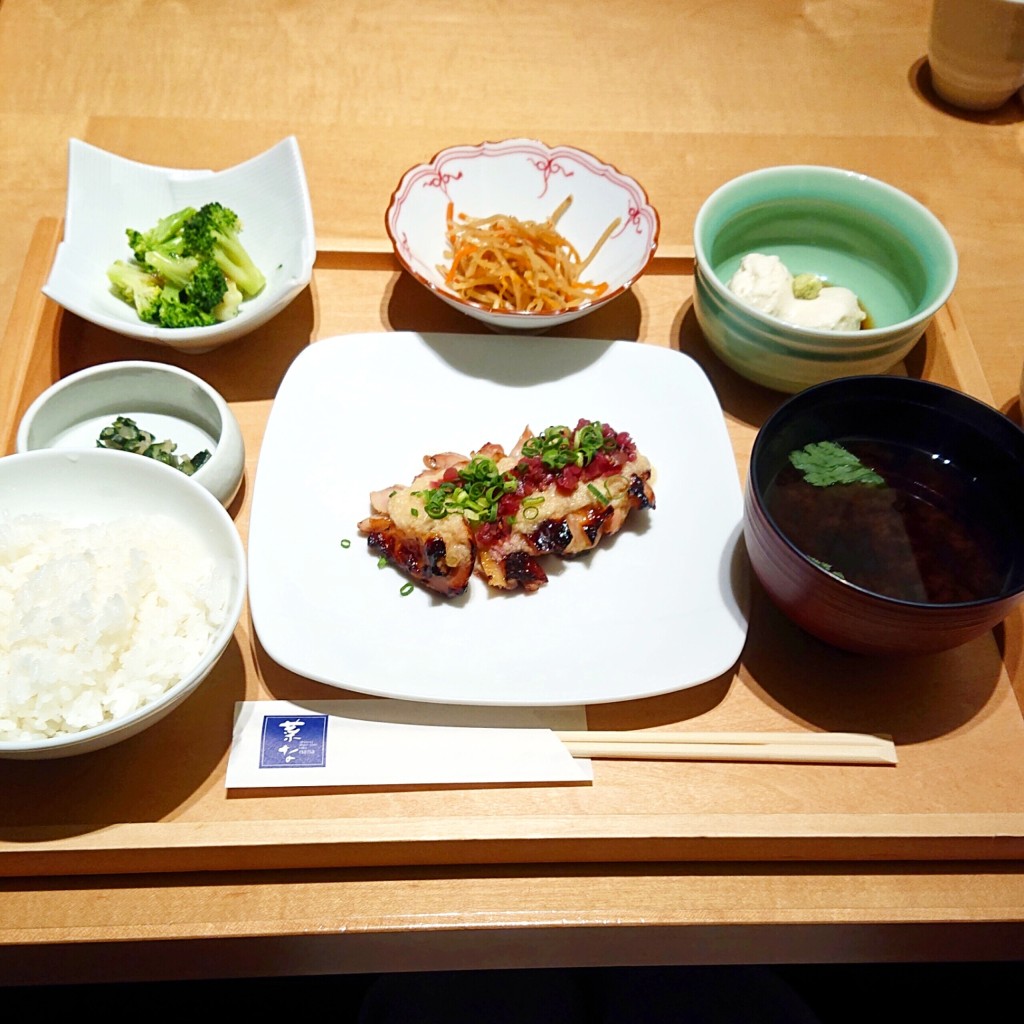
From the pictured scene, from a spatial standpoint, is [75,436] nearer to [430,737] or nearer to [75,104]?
[430,737]

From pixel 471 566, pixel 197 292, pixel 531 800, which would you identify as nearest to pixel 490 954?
→ pixel 531 800

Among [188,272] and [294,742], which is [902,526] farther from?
[188,272]

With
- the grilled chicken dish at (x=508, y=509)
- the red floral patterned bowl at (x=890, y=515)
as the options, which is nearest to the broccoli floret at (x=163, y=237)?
the grilled chicken dish at (x=508, y=509)

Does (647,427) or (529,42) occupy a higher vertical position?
(529,42)

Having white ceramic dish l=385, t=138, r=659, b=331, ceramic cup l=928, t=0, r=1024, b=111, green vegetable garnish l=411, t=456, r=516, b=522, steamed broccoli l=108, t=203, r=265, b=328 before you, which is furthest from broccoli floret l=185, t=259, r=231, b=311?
ceramic cup l=928, t=0, r=1024, b=111

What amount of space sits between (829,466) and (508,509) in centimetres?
53

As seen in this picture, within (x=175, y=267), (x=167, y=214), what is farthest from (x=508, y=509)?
(x=167, y=214)

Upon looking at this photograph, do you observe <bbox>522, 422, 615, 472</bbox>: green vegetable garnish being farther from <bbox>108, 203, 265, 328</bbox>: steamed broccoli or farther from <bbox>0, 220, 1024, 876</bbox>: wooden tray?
<bbox>108, 203, 265, 328</bbox>: steamed broccoli

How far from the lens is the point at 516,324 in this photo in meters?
1.76

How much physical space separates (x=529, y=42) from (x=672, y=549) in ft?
5.86

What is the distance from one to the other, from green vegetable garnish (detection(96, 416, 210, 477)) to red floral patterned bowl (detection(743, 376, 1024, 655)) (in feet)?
3.02

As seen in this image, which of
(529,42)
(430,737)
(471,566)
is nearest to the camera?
(430,737)

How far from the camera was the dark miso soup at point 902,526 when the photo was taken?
4.44ft

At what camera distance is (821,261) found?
6.25ft
